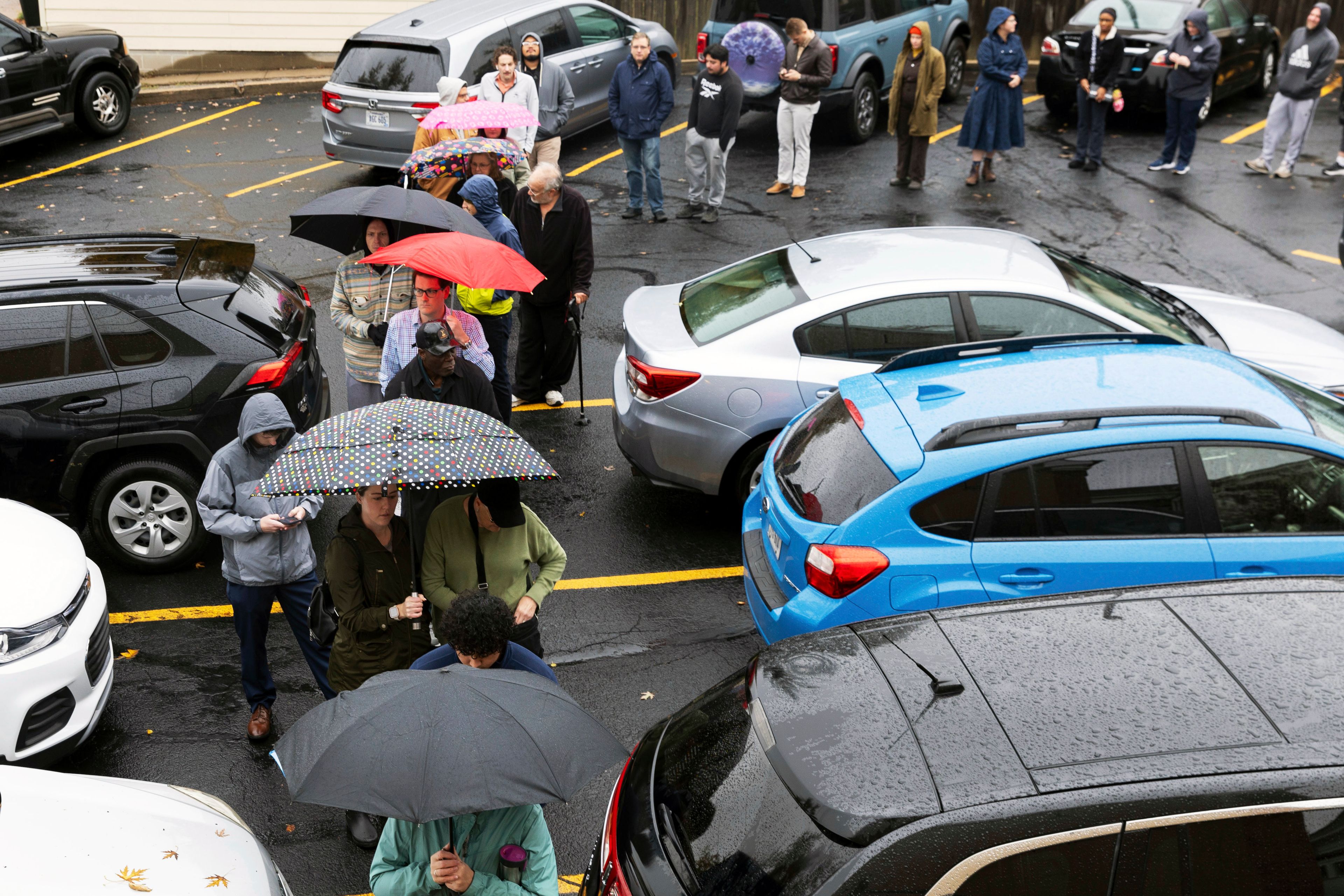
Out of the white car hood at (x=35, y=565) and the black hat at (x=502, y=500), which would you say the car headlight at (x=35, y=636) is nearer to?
the white car hood at (x=35, y=565)

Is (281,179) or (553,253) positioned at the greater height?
(553,253)

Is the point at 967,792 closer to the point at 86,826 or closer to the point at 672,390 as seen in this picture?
the point at 86,826

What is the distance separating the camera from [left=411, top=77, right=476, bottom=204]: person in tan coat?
8.36 metres

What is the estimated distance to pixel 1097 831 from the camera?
2.81 metres

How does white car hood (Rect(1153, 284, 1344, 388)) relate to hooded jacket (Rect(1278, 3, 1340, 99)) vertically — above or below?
below

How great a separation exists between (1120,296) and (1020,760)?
4.90 metres

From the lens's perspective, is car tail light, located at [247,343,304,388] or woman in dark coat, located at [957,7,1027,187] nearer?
car tail light, located at [247,343,304,388]

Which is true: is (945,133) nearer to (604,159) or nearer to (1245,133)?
(1245,133)

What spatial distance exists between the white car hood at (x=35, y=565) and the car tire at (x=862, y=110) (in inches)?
458

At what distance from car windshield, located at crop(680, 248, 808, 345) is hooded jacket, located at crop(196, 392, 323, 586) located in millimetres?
2721

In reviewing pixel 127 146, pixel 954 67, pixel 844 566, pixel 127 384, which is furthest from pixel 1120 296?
pixel 127 146

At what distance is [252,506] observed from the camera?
5.15m

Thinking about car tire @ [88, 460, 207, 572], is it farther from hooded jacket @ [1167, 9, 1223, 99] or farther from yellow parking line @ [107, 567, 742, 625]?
hooded jacket @ [1167, 9, 1223, 99]

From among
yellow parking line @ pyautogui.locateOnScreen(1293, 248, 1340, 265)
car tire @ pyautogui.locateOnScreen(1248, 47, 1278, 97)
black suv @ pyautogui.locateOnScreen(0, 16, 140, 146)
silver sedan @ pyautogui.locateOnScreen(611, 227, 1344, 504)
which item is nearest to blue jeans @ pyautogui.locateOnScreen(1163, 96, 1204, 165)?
yellow parking line @ pyautogui.locateOnScreen(1293, 248, 1340, 265)
